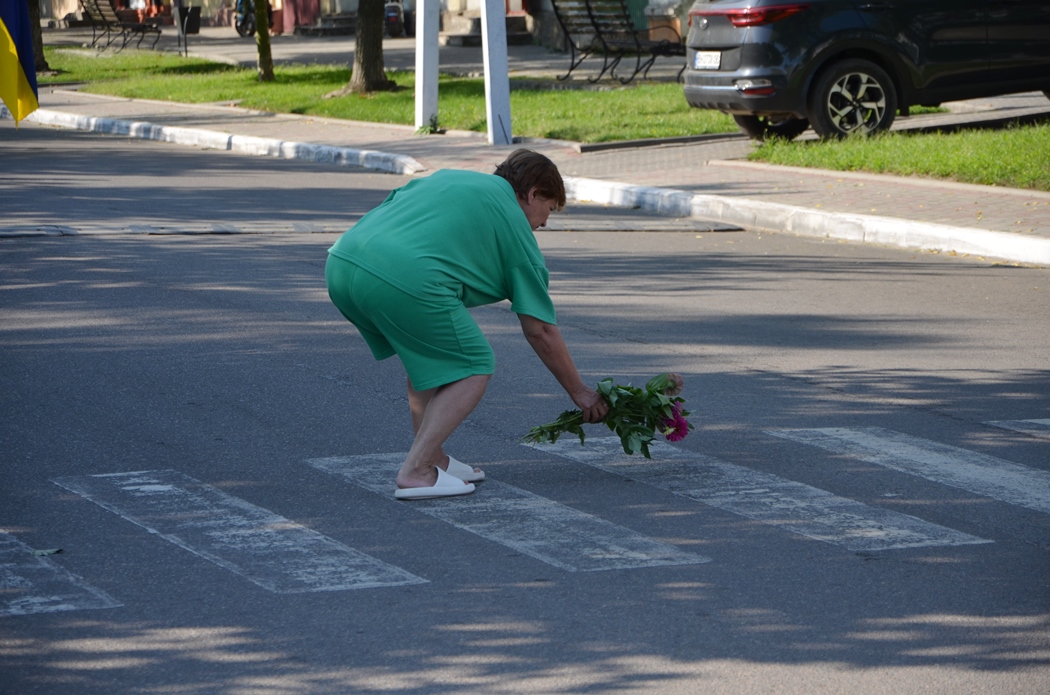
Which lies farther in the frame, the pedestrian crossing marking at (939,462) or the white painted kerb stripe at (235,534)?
the pedestrian crossing marking at (939,462)

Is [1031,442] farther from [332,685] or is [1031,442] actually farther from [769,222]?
[769,222]

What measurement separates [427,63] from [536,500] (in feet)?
45.6

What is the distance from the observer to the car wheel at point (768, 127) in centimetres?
1612

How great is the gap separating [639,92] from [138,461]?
1751 cm

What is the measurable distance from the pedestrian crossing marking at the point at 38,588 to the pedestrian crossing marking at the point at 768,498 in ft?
6.77

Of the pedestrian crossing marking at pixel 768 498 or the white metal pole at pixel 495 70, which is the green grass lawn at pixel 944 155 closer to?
the white metal pole at pixel 495 70

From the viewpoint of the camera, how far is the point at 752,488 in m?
5.30

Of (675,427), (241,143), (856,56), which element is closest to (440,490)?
(675,427)

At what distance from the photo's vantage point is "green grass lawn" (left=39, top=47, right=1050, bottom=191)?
13.4 meters

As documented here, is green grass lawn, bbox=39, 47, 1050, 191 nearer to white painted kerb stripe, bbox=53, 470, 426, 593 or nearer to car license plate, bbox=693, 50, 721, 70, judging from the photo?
car license plate, bbox=693, 50, 721, 70

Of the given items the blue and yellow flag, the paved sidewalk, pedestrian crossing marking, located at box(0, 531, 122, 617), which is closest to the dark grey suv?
the paved sidewalk

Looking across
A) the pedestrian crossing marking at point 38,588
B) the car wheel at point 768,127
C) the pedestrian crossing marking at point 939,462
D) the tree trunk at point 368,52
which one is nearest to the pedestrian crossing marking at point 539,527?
the pedestrian crossing marking at point 38,588

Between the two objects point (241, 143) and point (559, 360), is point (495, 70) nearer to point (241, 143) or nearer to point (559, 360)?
point (241, 143)

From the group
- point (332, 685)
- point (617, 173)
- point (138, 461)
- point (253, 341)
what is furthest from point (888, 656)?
point (617, 173)
